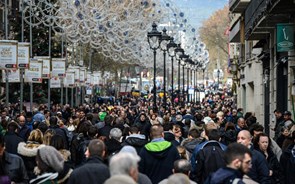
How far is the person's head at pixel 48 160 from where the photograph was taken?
32.8 feet

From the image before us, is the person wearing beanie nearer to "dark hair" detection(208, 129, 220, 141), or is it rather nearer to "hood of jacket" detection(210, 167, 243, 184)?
"hood of jacket" detection(210, 167, 243, 184)

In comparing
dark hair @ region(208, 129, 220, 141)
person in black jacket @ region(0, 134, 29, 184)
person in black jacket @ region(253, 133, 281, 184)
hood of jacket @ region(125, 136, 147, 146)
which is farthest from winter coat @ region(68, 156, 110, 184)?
hood of jacket @ region(125, 136, 147, 146)

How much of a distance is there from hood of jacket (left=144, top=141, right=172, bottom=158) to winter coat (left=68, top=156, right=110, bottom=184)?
105 inches

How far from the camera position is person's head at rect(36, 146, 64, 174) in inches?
394

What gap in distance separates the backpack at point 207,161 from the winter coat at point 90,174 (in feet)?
9.36

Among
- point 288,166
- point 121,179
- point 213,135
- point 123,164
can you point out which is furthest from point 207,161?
point 121,179

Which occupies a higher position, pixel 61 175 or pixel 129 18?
pixel 129 18

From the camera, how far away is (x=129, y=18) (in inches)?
1754

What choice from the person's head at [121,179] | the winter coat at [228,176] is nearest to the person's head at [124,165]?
the person's head at [121,179]

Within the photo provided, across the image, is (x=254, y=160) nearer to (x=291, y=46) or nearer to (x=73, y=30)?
(x=291, y=46)

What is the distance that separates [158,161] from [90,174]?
9.31 feet

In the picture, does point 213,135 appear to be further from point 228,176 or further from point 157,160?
point 228,176

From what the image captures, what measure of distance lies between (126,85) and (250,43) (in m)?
55.0

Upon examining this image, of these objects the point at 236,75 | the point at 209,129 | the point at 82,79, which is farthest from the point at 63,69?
the point at 209,129
